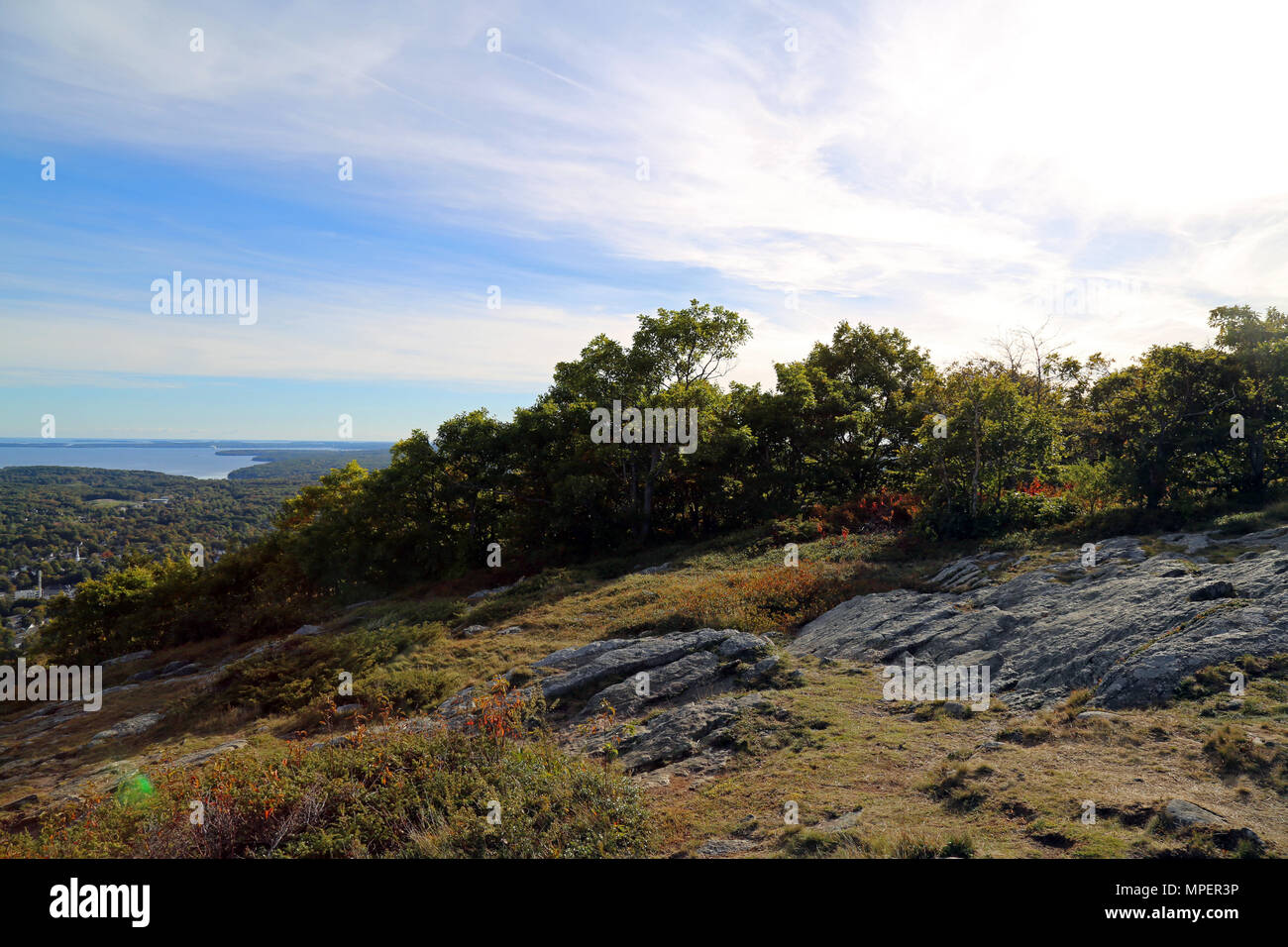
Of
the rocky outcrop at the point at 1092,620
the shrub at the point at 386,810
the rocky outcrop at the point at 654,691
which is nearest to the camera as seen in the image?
the shrub at the point at 386,810

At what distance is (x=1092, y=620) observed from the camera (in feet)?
30.3

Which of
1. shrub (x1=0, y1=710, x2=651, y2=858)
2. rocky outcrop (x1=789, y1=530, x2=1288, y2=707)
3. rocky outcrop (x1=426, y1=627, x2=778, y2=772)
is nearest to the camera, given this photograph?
shrub (x1=0, y1=710, x2=651, y2=858)

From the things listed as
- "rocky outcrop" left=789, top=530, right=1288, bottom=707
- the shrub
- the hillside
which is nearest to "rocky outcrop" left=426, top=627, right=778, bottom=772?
A: the hillside

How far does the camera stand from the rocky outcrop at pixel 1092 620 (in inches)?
300

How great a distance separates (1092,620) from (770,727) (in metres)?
5.42

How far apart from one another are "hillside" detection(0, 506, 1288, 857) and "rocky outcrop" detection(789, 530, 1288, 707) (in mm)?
52

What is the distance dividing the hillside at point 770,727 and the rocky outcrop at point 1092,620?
5cm

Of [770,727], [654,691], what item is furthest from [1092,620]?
[654,691]

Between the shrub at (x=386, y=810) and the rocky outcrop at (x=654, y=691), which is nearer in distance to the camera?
the shrub at (x=386, y=810)

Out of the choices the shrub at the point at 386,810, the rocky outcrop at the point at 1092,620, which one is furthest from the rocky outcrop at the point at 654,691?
the rocky outcrop at the point at 1092,620

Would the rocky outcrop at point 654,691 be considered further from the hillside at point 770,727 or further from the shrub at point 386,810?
the shrub at point 386,810

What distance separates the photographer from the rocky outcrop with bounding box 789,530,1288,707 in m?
7.62

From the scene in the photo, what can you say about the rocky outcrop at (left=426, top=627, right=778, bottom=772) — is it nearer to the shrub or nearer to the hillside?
the hillside
